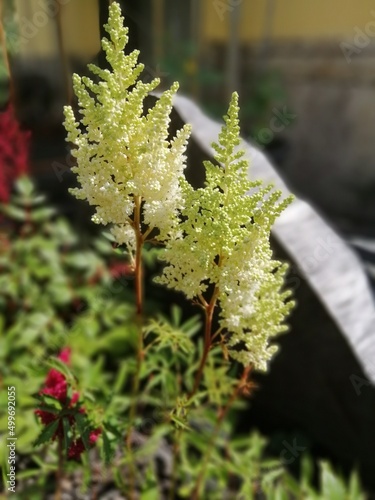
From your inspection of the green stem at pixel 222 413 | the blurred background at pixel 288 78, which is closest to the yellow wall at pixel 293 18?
the blurred background at pixel 288 78

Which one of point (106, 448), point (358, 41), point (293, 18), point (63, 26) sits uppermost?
point (293, 18)

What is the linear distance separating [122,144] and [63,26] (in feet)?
4.23

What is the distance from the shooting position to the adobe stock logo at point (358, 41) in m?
4.29

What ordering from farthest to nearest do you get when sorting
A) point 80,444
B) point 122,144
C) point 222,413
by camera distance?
point 222,413
point 80,444
point 122,144

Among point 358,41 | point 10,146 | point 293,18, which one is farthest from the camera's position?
point 293,18

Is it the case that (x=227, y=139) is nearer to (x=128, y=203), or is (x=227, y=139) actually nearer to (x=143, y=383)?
(x=128, y=203)

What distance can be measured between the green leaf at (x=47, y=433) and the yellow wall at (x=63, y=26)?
32.8 inches

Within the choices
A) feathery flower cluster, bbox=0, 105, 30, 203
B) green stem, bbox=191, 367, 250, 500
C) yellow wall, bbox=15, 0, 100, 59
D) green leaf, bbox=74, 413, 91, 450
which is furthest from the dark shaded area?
green leaf, bbox=74, 413, 91, 450

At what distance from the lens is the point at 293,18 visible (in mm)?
4684

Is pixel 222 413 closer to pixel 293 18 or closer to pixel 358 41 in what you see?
pixel 358 41

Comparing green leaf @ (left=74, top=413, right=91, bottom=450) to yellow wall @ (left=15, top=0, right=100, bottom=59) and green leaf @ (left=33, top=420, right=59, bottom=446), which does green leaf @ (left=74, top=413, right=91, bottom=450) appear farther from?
yellow wall @ (left=15, top=0, right=100, bottom=59)

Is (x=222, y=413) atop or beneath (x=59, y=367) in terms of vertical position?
beneath

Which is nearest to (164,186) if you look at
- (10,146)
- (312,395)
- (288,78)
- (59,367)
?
(59,367)

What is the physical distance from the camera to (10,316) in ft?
7.04
